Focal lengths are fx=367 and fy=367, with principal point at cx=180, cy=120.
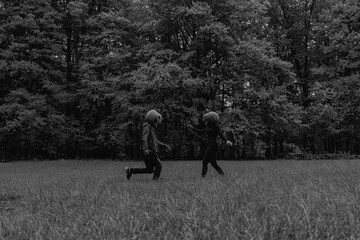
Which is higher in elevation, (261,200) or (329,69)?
(329,69)

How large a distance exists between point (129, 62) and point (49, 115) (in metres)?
7.85

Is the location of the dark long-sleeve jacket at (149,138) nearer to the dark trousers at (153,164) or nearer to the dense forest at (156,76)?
the dark trousers at (153,164)

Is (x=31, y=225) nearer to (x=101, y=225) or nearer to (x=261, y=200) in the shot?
(x=101, y=225)

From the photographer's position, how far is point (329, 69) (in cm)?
3294

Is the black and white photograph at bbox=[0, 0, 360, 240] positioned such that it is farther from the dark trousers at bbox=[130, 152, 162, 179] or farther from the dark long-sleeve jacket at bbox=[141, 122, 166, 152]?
the dark long-sleeve jacket at bbox=[141, 122, 166, 152]

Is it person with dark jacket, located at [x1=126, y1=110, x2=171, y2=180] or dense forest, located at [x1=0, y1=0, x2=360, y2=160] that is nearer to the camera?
person with dark jacket, located at [x1=126, y1=110, x2=171, y2=180]

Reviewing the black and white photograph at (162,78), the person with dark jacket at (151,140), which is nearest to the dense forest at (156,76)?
the black and white photograph at (162,78)

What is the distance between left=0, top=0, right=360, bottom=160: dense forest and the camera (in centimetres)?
2728

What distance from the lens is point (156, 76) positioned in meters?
24.6

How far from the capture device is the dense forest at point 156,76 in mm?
27281

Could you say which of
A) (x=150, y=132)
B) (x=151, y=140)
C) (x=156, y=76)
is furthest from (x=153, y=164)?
(x=156, y=76)

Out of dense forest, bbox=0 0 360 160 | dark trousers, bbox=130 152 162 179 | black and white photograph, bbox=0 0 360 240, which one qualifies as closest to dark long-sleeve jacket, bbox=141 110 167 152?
dark trousers, bbox=130 152 162 179

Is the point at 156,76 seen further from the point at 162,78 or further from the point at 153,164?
the point at 153,164

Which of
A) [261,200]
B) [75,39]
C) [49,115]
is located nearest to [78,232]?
[261,200]
